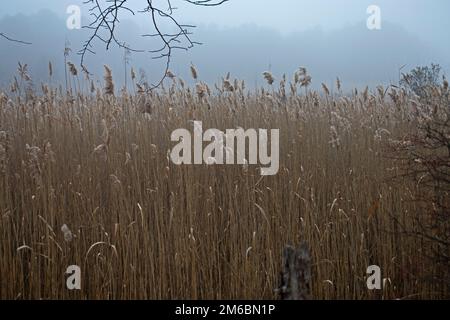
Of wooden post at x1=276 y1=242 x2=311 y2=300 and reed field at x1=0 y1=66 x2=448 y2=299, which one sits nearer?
wooden post at x1=276 y1=242 x2=311 y2=300

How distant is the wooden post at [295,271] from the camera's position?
4.33 feet

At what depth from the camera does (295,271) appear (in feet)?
4.34

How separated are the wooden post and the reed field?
2.83 ft

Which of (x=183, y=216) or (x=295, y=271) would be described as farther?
(x=183, y=216)

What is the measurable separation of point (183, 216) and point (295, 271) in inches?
47.4

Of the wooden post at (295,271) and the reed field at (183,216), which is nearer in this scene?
the wooden post at (295,271)

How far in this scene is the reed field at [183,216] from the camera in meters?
2.28

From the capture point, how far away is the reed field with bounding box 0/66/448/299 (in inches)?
89.9

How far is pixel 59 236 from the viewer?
2.47 metres

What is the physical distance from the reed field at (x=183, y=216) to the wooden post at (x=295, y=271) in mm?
864

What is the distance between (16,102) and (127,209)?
1.83m

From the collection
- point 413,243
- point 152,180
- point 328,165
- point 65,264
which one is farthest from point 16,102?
point 413,243
